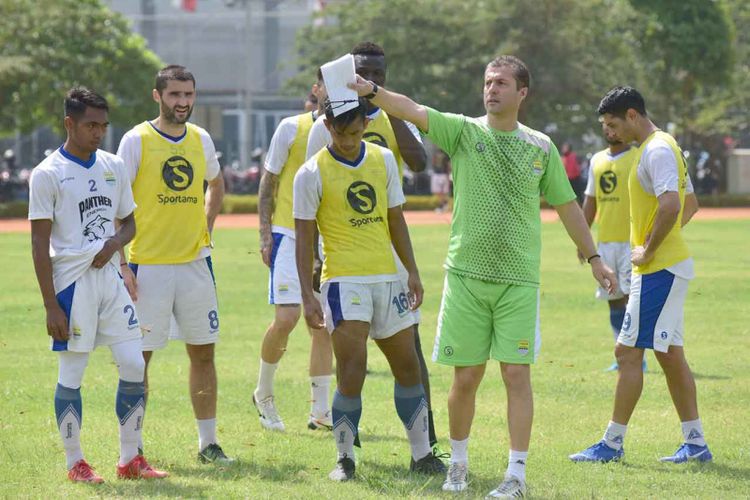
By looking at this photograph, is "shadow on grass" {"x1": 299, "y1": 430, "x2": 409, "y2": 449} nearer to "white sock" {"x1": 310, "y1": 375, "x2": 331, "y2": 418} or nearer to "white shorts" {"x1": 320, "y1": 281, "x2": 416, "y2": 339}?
"white sock" {"x1": 310, "y1": 375, "x2": 331, "y2": 418}

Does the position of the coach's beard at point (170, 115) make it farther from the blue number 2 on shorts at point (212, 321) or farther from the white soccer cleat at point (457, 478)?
the white soccer cleat at point (457, 478)

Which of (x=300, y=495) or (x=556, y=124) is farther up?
(x=556, y=124)

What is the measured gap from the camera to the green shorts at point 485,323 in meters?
7.25

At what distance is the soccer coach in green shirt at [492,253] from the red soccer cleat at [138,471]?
1.68m

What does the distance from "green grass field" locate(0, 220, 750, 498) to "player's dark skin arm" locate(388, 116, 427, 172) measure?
1.84 metres

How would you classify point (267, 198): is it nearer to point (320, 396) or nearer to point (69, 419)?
point (320, 396)

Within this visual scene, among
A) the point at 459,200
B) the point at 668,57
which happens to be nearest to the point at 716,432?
the point at 459,200

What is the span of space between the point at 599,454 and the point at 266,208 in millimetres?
2751

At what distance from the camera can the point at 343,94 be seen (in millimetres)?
7074

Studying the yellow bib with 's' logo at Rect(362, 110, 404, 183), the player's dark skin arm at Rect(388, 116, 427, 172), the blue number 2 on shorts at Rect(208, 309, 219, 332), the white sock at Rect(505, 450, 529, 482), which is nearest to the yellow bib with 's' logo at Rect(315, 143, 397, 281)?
the player's dark skin arm at Rect(388, 116, 427, 172)

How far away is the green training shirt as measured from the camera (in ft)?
23.9

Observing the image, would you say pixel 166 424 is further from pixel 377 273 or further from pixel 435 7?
pixel 435 7

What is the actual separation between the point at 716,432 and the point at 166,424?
3.87 metres

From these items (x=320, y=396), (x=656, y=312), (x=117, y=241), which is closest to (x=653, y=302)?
(x=656, y=312)
